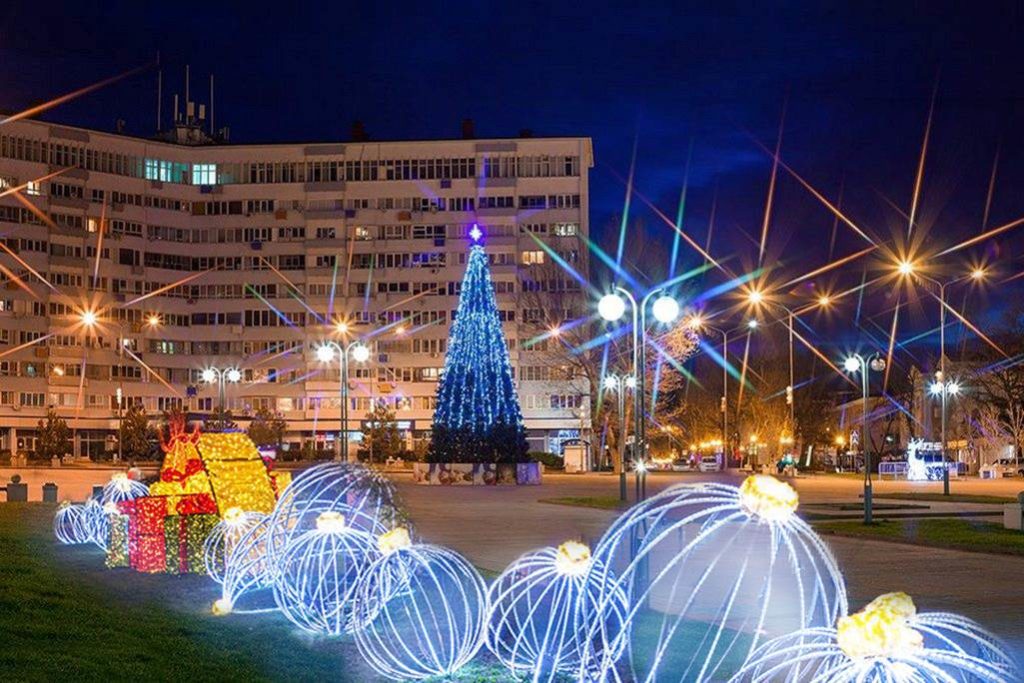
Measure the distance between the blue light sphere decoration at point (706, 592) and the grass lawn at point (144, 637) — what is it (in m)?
1.72

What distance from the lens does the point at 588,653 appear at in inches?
334

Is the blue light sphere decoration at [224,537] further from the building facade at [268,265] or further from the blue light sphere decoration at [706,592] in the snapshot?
the building facade at [268,265]

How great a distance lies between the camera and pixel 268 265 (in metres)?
108

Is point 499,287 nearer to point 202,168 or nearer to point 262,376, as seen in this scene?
point 262,376

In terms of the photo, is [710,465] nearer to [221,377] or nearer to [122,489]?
[221,377]

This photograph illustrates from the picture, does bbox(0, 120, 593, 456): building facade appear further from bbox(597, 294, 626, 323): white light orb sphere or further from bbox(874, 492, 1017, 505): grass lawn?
bbox(597, 294, 626, 323): white light orb sphere

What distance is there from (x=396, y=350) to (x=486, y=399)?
171ft

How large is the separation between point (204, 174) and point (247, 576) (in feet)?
318

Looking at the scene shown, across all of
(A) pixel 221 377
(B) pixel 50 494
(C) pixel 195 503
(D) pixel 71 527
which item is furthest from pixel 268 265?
(C) pixel 195 503

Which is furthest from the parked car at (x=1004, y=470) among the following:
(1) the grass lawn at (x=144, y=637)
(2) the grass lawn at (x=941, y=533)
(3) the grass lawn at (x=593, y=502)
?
(1) the grass lawn at (x=144, y=637)

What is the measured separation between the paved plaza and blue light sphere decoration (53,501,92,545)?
6558mm

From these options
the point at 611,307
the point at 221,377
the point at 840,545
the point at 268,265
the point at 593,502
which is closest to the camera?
the point at 611,307

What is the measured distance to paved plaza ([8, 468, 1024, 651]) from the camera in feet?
53.6

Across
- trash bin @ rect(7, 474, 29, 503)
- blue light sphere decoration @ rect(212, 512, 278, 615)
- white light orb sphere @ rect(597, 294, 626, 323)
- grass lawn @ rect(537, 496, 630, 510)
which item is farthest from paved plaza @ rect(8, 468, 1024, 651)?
trash bin @ rect(7, 474, 29, 503)
